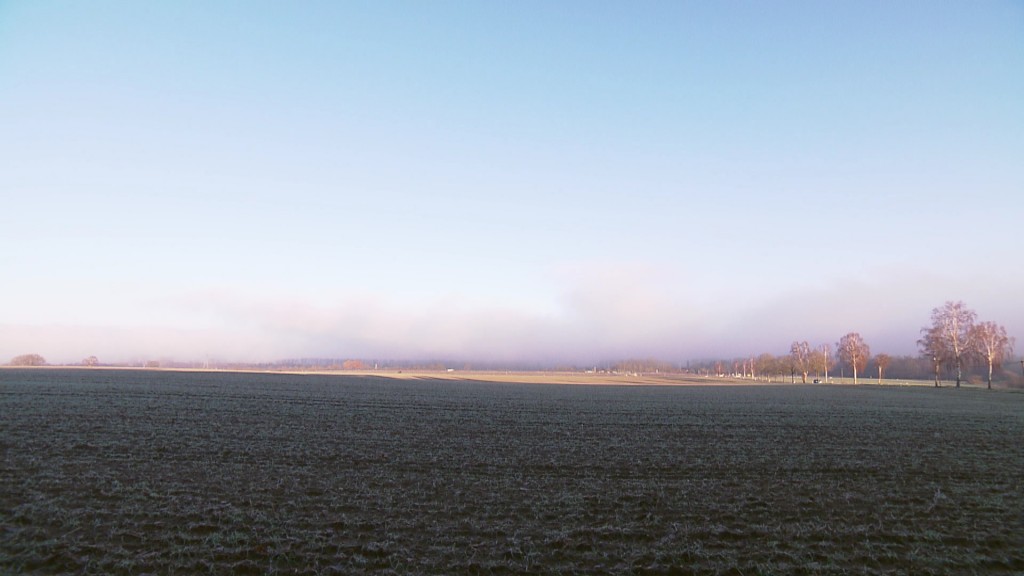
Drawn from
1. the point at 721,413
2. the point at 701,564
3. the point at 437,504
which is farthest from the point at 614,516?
the point at 721,413

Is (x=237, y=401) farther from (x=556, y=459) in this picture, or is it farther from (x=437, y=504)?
(x=437, y=504)

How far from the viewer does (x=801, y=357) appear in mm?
146750

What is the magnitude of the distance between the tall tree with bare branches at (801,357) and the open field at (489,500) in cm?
12876

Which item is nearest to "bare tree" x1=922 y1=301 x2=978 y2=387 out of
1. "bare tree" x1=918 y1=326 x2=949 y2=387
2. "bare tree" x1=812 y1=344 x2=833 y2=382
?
"bare tree" x1=918 y1=326 x2=949 y2=387

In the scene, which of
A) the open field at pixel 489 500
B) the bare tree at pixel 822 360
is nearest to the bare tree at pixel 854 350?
the bare tree at pixel 822 360

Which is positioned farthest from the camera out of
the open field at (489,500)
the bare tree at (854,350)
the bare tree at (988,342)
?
the bare tree at (854,350)

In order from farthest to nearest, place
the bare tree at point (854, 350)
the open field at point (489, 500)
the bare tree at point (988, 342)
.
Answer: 1. the bare tree at point (854, 350)
2. the bare tree at point (988, 342)
3. the open field at point (489, 500)

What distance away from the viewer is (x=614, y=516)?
516 inches

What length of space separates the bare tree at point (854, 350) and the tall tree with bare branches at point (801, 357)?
42.5 feet

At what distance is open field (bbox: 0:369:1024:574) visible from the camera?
10484 mm

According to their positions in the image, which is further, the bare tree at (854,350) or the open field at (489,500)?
the bare tree at (854,350)

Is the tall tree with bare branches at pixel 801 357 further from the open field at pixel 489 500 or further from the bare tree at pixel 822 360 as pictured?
the open field at pixel 489 500

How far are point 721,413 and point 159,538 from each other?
3694 centimetres

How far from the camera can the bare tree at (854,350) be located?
12712cm
